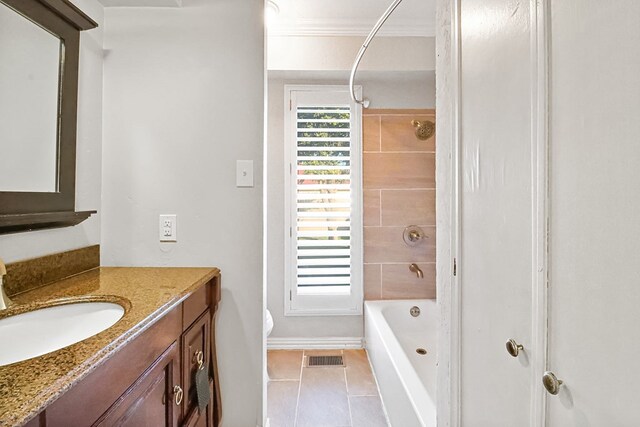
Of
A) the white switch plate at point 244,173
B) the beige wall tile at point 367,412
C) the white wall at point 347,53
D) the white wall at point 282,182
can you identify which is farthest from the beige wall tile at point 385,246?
the white switch plate at point 244,173

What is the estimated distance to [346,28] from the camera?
8.08 ft

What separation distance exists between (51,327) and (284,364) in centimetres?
186

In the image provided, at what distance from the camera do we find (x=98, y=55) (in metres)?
1.47

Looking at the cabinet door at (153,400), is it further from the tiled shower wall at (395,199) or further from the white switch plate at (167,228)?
the tiled shower wall at (395,199)

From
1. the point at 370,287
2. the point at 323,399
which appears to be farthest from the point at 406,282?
the point at 323,399

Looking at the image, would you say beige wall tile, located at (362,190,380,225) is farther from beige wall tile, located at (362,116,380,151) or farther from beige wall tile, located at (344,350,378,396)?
beige wall tile, located at (344,350,378,396)

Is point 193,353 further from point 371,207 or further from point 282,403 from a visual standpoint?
point 371,207

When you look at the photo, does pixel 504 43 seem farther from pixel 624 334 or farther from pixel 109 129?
pixel 109 129

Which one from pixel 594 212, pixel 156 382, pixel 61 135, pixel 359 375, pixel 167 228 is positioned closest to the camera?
pixel 594 212

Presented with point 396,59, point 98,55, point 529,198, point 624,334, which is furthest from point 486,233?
point 396,59

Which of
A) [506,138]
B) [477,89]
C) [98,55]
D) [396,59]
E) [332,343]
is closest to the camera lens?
[506,138]

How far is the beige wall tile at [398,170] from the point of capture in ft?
9.08

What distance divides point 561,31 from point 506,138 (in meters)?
0.25

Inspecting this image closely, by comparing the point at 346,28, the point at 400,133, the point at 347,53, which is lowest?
the point at 400,133
